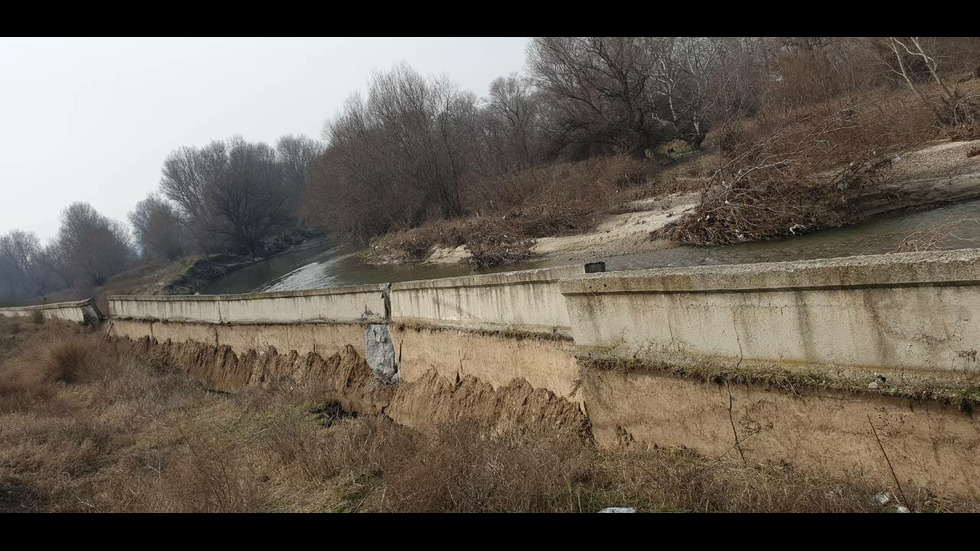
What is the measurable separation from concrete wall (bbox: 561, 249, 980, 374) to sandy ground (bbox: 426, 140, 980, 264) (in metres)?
9.48

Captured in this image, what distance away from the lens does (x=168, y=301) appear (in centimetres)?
1762

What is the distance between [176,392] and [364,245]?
1072 inches

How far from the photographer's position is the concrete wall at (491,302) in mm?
6859

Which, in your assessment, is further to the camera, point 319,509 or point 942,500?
point 319,509

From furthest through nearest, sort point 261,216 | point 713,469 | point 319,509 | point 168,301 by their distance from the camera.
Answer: point 261,216 → point 168,301 → point 319,509 → point 713,469

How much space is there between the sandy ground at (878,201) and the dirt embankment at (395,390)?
8.09 meters

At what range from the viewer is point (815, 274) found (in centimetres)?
430

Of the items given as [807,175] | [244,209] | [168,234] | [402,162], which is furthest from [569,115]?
[168,234]

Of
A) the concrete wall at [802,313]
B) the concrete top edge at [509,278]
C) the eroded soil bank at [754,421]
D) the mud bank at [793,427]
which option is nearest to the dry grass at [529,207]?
the concrete top edge at [509,278]

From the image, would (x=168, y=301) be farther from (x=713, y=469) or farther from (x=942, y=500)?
(x=942, y=500)

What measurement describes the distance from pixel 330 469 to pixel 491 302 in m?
3.12
